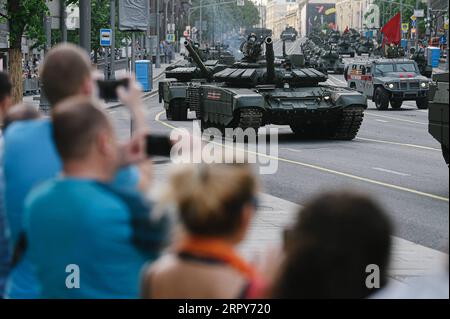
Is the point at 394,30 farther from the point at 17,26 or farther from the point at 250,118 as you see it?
the point at 250,118

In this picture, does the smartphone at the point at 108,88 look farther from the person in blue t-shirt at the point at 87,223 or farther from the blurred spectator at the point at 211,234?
the blurred spectator at the point at 211,234

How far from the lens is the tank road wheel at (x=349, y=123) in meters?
25.0

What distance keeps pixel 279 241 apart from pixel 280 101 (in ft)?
51.3

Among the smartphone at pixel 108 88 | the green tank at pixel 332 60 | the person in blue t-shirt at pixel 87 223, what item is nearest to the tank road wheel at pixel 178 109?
the smartphone at pixel 108 88

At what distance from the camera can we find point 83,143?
164 inches

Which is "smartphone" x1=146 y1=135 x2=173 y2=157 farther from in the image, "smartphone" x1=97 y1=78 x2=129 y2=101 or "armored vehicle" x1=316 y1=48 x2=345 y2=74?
"armored vehicle" x1=316 y1=48 x2=345 y2=74

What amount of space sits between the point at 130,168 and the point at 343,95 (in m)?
21.0

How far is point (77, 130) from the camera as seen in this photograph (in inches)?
163

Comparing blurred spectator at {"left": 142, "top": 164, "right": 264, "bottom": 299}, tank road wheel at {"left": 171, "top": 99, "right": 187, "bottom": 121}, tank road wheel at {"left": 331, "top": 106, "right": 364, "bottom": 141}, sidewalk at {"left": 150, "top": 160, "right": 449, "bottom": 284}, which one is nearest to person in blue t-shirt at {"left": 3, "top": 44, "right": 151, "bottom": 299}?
blurred spectator at {"left": 142, "top": 164, "right": 264, "bottom": 299}

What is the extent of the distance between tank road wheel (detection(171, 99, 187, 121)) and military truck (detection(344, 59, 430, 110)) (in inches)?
326

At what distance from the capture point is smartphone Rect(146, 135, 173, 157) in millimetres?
4527
